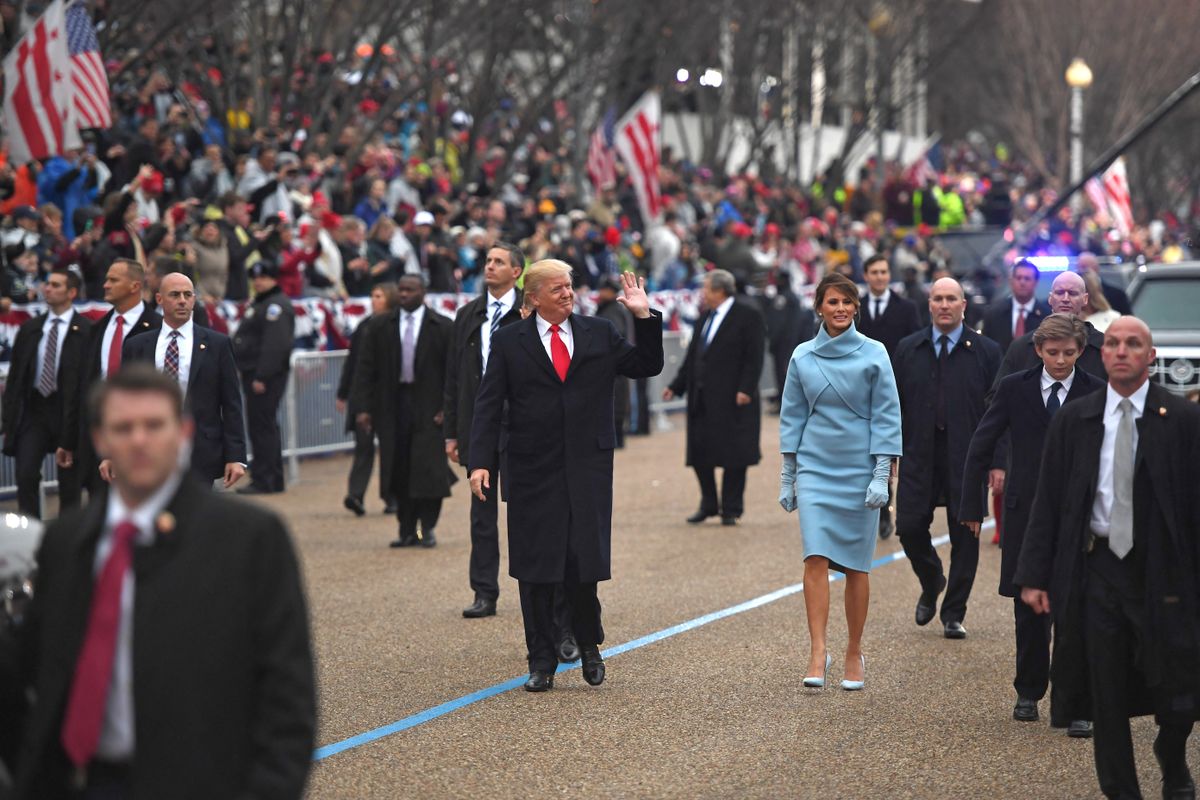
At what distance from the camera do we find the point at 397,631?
10367 mm

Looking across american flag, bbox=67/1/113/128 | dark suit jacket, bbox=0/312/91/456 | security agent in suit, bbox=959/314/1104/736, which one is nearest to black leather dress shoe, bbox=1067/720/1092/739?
security agent in suit, bbox=959/314/1104/736

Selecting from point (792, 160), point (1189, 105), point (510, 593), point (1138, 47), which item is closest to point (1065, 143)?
point (1138, 47)

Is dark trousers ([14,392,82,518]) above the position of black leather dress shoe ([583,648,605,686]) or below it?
above

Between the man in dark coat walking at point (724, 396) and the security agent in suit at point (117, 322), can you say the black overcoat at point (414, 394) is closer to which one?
the man in dark coat walking at point (724, 396)

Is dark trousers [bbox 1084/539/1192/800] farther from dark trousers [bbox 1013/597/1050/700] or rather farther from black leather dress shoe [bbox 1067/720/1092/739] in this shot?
dark trousers [bbox 1013/597/1050/700]

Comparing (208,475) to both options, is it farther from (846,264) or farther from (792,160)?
(792,160)

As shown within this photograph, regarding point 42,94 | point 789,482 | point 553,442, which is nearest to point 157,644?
point 553,442

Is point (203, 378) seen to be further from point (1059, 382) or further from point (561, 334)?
point (1059, 382)

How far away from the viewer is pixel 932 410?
10.4m

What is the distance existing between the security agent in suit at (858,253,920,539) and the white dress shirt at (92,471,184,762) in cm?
993

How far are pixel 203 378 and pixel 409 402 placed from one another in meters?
4.08

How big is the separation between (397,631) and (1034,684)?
11.8ft

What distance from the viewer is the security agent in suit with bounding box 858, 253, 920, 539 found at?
13.6m

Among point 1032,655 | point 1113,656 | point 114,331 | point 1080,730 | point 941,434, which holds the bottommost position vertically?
point 1080,730
